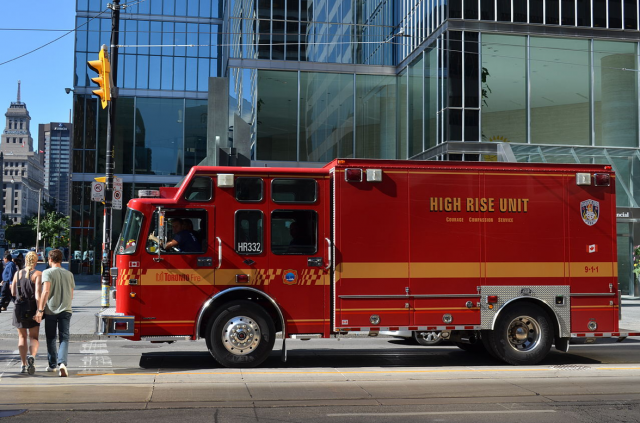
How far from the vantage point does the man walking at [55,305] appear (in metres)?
9.51

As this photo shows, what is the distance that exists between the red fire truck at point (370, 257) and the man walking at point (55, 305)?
651 mm

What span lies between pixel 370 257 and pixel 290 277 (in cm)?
128

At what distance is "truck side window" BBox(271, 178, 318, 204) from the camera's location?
10.7 m

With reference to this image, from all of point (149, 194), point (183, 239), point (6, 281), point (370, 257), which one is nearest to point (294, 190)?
point (370, 257)

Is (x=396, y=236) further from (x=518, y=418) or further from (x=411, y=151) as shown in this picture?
(x=411, y=151)

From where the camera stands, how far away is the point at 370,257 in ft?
35.0

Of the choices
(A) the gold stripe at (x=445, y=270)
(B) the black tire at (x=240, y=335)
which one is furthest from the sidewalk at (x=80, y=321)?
(A) the gold stripe at (x=445, y=270)

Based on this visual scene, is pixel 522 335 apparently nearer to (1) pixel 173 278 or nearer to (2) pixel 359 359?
(2) pixel 359 359

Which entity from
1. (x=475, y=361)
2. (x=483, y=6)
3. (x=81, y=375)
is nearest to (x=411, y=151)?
(x=483, y=6)

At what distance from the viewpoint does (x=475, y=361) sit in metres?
11.6

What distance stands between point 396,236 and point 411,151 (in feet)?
64.6

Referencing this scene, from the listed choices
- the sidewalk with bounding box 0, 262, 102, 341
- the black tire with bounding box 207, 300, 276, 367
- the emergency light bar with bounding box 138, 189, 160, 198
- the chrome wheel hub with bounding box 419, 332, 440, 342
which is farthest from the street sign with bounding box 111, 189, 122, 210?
the chrome wheel hub with bounding box 419, 332, 440, 342

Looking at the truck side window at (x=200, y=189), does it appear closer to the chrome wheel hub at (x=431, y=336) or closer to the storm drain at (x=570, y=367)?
the chrome wheel hub at (x=431, y=336)

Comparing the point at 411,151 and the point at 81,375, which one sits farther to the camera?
the point at 411,151
